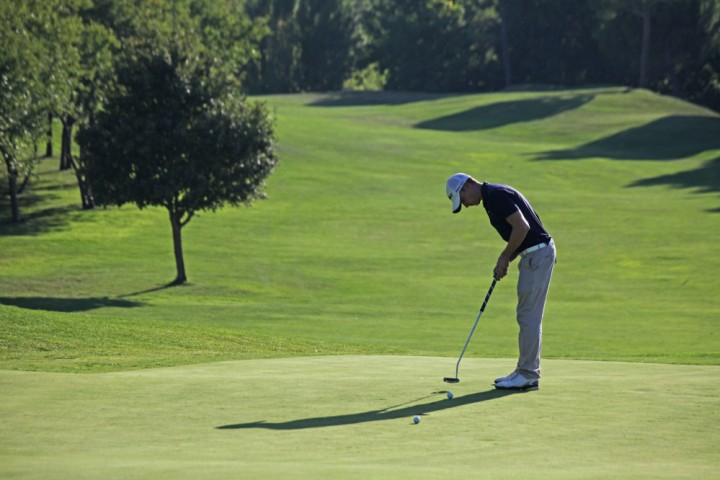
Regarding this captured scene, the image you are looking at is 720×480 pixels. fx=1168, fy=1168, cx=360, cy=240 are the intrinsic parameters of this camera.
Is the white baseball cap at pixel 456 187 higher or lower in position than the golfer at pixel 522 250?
higher

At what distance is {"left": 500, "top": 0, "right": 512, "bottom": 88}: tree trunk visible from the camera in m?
136

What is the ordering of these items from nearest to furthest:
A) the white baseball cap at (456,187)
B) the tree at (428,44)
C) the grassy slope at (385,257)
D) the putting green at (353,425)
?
the putting green at (353,425)
the white baseball cap at (456,187)
the grassy slope at (385,257)
the tree at (428,44)

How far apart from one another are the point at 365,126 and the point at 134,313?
60.1 metres

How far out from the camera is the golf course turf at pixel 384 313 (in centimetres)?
991

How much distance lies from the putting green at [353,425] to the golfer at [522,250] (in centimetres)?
48

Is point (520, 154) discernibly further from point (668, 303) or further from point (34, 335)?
point (34, 335)

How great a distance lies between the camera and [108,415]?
37.2 ft

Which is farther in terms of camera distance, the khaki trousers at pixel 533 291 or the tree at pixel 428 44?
the tree at pixel 428 44

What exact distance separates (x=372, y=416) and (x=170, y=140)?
30294mm

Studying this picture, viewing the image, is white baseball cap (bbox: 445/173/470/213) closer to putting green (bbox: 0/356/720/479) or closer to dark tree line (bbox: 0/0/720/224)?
putting green (bbox: 0/356/720/479)

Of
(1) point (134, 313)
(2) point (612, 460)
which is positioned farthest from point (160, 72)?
(2) point (612, 460)

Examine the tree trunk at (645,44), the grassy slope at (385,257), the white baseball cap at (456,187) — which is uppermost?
the tree trunk at (645,44)

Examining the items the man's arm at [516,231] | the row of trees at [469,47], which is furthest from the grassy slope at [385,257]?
the row of trees at [469,47]

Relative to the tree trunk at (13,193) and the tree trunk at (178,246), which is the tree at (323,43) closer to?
the tree trunk at (13,193)
